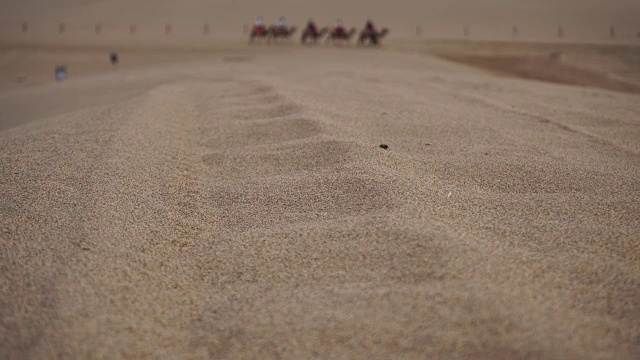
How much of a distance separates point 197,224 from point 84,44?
63.6ft

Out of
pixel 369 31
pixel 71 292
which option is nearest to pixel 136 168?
pixel 71 292

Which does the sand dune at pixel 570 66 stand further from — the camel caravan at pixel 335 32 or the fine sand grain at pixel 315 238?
the fine sand grain at pixel 315 238

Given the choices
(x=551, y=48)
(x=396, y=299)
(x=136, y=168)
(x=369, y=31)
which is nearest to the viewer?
(x=396, y=299)

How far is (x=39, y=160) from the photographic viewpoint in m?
2.18

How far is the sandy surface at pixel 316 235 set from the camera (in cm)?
117

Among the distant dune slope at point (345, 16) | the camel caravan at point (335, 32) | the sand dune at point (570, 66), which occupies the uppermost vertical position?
the distant dune slope at point (345, 16)

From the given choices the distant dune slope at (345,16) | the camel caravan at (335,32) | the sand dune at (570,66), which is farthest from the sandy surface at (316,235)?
the distant dune slope at (345,16)

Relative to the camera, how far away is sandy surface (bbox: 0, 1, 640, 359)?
3.85 ft

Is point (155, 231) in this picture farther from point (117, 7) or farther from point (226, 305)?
point (117, 7)

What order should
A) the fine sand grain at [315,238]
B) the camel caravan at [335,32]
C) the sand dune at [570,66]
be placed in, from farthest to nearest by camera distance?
the camel caravan at [335,32] → the sand dune at [570,66] → the fine sand grain at [315,238]

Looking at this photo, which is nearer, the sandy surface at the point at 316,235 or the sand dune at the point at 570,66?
the sandy surface at the point at 316,235

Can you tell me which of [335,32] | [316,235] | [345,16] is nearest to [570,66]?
[316,235]

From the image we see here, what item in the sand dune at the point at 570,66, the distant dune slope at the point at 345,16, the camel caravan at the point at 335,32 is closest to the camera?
the sand dune at the point at 570,66

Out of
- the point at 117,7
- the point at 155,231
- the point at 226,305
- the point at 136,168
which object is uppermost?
the point at 117,7
